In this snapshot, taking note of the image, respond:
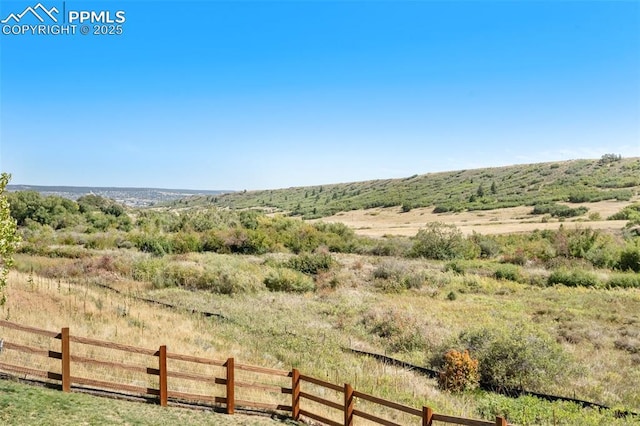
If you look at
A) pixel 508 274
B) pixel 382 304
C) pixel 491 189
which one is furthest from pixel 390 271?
pixel 491 189

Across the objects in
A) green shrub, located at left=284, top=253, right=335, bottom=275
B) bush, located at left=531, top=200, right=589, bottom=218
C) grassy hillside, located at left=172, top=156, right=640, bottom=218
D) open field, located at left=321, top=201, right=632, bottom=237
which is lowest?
green shrub, located at left=284, top=253, right=335, bottom=275

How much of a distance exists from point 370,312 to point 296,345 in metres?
5.89

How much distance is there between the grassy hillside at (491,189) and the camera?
71500 millimetres

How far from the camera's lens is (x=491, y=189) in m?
86.1

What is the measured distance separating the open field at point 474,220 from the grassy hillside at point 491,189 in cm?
329

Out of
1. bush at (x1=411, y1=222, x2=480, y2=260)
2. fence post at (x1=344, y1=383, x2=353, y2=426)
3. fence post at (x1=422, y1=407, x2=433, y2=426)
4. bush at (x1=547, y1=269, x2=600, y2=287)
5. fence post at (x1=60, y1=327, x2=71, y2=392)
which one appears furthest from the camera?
bush at (x1=411, y1=222, x2=480, y2=260)

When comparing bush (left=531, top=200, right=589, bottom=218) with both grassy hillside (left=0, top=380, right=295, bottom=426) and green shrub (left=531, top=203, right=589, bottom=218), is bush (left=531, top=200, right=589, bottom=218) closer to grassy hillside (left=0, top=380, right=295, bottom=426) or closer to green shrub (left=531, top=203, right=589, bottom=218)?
green shrub (left=531, top=203, right=589, bottom=218)

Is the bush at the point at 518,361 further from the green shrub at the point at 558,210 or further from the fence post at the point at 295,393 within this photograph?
the green shrub at the point at 558,210

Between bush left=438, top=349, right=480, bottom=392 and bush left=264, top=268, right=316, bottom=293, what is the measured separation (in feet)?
47.6

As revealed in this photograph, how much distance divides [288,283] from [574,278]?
1694 centimetres

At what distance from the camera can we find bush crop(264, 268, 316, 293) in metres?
27.5

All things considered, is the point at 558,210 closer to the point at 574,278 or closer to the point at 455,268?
the point at 455,268

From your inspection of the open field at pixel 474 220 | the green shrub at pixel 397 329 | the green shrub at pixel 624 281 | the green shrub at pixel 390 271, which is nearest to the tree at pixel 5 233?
the green shrub at pixel 397 329

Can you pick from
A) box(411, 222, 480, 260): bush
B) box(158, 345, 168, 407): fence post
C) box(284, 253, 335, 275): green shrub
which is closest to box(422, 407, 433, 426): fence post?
box(158, 345, 168, 407): fence post
